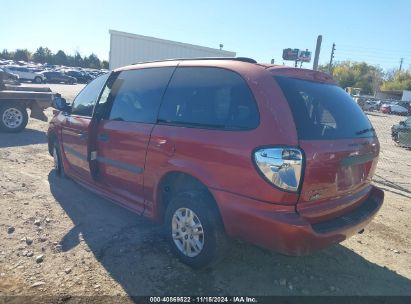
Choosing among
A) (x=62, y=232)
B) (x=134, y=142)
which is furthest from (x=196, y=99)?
(x=62, y=232)

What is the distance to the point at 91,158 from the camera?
14.4 feet

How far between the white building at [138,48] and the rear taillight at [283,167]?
17.5m

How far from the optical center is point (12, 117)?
9.60 m

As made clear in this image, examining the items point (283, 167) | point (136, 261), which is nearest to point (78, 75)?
point (136, 261)

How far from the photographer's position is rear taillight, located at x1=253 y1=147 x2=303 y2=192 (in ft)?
8.48

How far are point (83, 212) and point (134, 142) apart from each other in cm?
145

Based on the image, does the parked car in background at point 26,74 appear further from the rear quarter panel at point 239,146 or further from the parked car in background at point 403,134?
the rear quarter panel at point 239,146

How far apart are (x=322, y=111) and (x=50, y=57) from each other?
286ft

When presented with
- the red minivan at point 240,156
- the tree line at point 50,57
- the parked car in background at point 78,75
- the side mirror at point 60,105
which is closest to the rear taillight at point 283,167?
the red minivan at point 240,156

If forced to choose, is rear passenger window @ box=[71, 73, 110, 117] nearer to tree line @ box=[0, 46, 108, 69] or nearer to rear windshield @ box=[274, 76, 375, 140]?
rear windshield @ box=[274, 76, 375, 140]

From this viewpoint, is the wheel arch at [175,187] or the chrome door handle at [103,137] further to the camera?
the chrome door handle at [103,137]

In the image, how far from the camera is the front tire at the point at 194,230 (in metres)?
3.03

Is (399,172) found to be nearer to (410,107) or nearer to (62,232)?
(62,232)

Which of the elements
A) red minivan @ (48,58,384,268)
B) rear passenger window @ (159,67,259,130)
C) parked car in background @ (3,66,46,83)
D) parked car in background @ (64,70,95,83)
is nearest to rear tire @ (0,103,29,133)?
red minivan @ (48,58,384,268)
